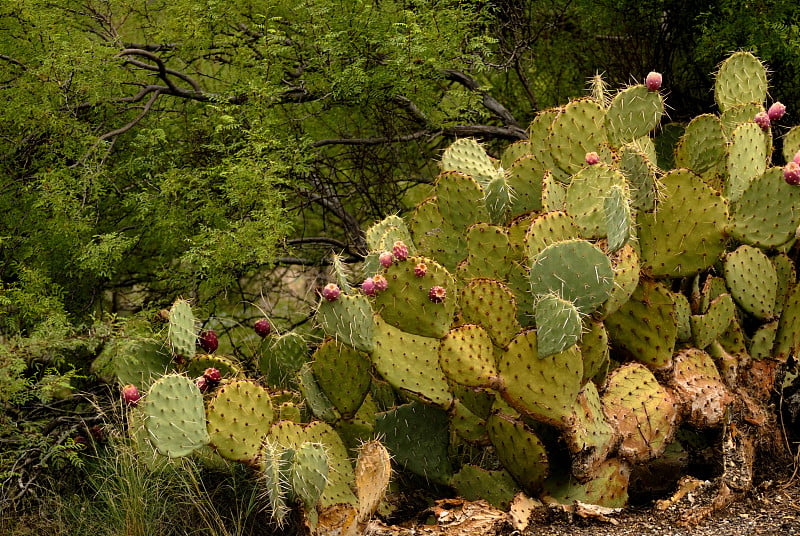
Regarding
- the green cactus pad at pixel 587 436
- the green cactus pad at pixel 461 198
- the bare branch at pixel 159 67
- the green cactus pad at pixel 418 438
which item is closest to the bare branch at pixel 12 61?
the bare branch at pixel 159 67

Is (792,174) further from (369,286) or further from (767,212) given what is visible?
(369,286)

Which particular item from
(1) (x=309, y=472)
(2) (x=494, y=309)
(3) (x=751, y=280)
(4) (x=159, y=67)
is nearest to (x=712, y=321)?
(3) (x=751, y=280)

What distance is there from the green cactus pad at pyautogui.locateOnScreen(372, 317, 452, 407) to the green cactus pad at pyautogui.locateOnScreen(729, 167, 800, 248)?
141cm

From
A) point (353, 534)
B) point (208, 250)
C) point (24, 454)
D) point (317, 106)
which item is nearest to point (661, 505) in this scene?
point (353, 534)

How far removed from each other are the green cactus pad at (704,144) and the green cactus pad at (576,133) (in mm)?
440

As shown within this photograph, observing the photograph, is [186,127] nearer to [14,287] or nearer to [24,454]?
[14,287]

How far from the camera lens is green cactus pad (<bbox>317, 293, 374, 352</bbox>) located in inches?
146

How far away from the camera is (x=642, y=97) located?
14.9 feet

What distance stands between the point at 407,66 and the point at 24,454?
2896 mm

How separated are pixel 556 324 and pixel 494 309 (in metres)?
0.37

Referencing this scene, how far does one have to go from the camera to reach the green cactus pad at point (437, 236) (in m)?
4.51

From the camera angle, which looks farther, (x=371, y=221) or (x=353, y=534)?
(x=371, y=221)

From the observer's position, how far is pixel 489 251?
4.11m

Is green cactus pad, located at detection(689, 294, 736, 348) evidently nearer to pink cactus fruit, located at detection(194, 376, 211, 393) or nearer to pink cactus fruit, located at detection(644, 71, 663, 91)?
pink cactus fruit, located at detection(644, 71, 663, 91)
